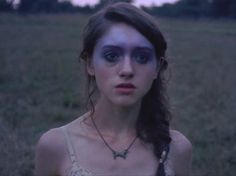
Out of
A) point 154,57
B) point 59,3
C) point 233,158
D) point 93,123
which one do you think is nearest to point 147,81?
point 154,57

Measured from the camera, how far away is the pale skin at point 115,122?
2.22m

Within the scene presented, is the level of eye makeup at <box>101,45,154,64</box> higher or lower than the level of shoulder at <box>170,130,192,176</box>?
higher

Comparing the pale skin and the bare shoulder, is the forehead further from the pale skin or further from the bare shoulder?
the bare shoulder

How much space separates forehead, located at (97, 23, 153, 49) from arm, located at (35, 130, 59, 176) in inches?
19.0

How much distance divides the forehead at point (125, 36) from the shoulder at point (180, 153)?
0.44m

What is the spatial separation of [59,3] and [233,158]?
39.6 metres

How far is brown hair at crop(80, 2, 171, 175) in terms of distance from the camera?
7.36ft

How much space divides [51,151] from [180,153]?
0.57 metres

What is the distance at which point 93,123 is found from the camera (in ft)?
7.76

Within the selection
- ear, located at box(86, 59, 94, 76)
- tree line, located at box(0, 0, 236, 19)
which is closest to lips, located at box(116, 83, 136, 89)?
ear, located at box(86, 59, 94, 76)

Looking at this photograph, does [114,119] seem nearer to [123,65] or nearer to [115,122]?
[115,122]

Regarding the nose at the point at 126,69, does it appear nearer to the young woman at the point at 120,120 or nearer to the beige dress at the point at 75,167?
the young woman at the point at 120,120

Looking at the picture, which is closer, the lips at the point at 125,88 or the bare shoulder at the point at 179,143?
the lips at the point at 125,88

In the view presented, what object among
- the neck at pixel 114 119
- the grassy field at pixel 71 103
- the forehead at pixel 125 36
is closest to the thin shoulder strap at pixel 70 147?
the neck at pixel 114 119
